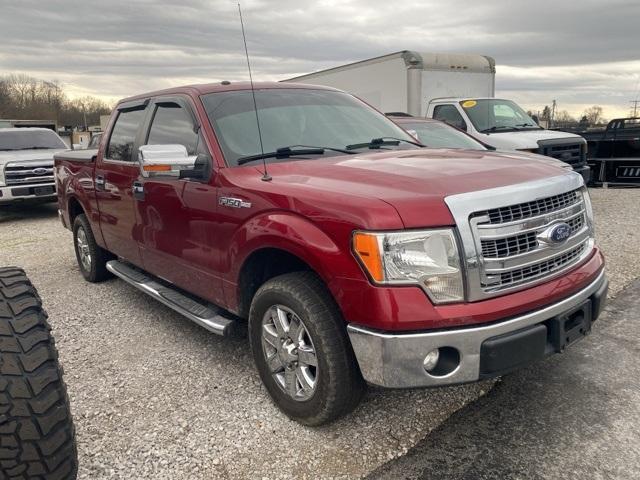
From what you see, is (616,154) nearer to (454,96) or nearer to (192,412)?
(454,96)

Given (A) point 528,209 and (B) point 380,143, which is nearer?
(A) point 528,209

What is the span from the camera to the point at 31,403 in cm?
195

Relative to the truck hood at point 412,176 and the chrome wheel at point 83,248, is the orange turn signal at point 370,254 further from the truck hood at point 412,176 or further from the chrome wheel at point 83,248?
the chrome wheel at point 83,248

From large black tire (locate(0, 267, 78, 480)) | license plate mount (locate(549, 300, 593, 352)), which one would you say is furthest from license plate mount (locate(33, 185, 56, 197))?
license plate mount (locate(549, 300, 593, 352))

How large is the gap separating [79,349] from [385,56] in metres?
9.97

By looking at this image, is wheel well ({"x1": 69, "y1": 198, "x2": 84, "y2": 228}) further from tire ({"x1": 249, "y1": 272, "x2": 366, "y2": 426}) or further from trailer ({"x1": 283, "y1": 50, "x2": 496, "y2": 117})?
trailer ({"x1": 283, "y1": 50, "x2": 496, "y2": 117})

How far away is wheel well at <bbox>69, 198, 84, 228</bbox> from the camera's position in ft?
19.1

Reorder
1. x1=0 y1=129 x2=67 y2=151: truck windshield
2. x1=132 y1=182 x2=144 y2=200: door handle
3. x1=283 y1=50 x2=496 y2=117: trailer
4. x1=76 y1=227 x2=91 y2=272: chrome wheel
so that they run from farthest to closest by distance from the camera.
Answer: x1=283 y1=50 x2=496 y2=117: trailer → x1=0 y1=129 x2=67 y2=151: truck windshield → x1=76 y1=227 x2=91 y2=272: chrome wheel → x1=132 y1=182 x2=144 y2=200: door handle

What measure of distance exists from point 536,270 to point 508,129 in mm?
7610

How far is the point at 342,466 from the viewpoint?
8.35 ft

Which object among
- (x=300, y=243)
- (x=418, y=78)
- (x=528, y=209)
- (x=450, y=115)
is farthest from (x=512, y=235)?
(x=418, y=78)

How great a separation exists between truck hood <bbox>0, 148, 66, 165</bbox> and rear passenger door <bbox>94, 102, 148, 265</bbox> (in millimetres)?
6517

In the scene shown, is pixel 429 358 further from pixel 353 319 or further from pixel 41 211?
pixel 41 211

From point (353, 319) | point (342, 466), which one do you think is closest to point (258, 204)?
point (353, 319)
